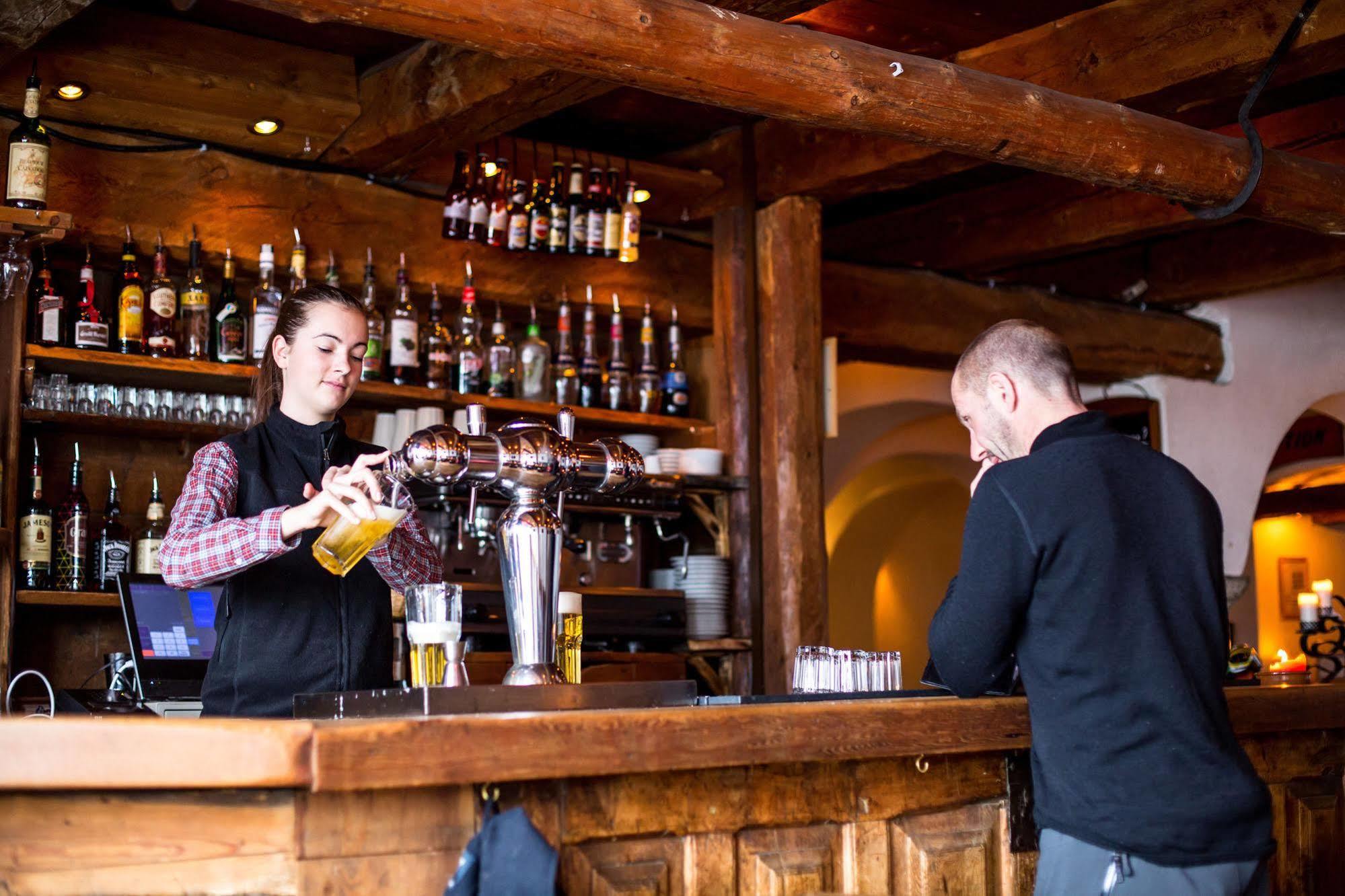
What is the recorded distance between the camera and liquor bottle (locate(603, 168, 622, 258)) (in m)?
4.79

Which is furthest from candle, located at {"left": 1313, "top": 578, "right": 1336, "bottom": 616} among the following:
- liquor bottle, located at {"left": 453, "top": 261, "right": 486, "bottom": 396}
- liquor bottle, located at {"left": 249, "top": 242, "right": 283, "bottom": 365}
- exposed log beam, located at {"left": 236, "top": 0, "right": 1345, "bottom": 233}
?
liquor bottle, located at {"left": 249, "top": 242, "right": 283, "bottom": 365}

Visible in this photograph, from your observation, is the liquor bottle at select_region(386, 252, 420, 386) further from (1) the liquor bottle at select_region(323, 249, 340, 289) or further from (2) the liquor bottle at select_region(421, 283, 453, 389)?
(1) the liquor bottle at select_region(323, 249, 340, 289)

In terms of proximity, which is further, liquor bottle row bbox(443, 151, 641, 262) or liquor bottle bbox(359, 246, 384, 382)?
liquor bottle row bbox(443, 151, 641, 262)

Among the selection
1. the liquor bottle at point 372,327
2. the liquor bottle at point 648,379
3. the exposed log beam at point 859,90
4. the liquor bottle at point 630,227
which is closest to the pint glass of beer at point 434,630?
the exposed log beam at point 859,90

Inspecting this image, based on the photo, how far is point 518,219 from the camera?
15.3ft

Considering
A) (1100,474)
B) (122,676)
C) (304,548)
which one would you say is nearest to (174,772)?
(304,548)

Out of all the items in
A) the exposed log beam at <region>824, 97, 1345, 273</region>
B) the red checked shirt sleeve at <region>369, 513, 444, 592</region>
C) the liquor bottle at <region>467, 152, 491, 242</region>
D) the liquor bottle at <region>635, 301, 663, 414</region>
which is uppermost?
the exposed log beam at <region>824, 97, 1345, 273</region>

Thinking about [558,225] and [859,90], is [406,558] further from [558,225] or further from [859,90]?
[558,225]

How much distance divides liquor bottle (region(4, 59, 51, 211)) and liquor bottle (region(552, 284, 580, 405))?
1.65 metres

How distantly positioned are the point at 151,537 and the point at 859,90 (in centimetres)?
230

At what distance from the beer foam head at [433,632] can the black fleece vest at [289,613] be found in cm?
39

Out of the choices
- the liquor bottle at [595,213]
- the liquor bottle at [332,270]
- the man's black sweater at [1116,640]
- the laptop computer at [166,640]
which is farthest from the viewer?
the liquor bottle at [595,213]

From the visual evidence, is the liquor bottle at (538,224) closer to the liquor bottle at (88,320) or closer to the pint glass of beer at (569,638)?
the liquor bottle at (88,320)

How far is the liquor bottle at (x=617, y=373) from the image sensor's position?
493 cm
